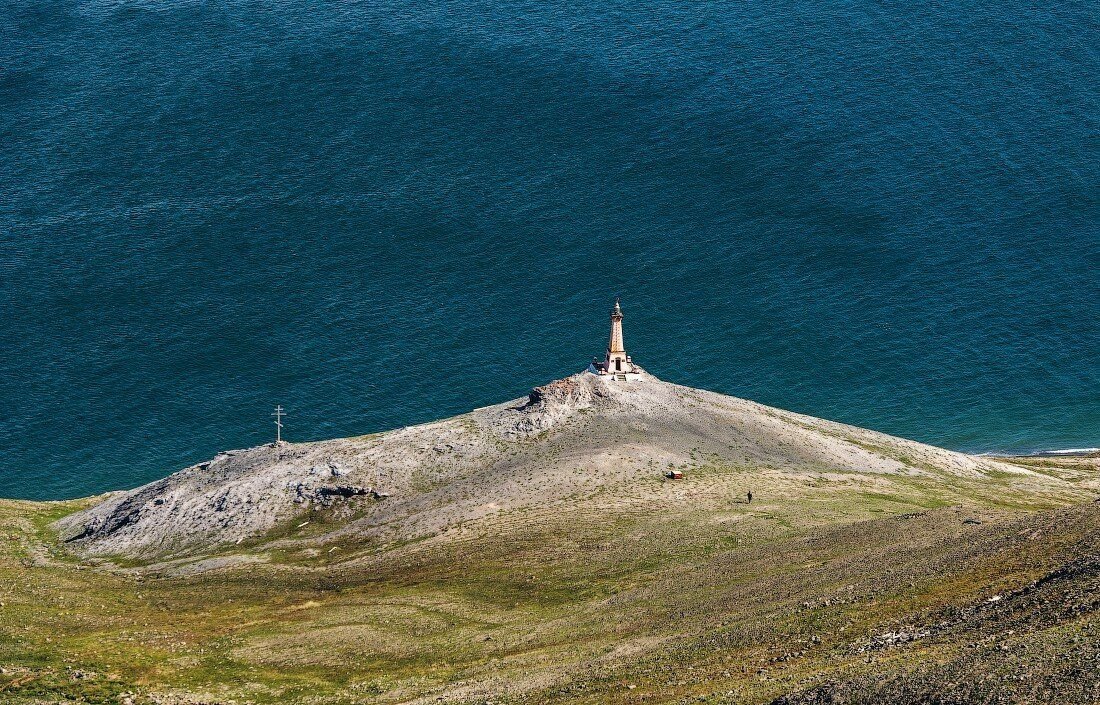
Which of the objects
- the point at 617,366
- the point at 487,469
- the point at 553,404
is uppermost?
the point at 617,366

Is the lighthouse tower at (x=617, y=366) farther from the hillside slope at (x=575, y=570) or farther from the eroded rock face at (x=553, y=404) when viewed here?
the eroded rock face at (x=553, y=404)

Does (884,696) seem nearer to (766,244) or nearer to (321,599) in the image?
(321,599)

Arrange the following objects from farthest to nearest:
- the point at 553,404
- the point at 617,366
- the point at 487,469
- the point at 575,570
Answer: the point at 617,366, the point at 553,404, the point at 487,469, the point at 575,570

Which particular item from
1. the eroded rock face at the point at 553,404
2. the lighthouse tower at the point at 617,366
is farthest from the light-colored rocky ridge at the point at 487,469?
the lighthouse tower at the point at 617,366

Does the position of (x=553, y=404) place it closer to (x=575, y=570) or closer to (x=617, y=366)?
(x=617, y=366)

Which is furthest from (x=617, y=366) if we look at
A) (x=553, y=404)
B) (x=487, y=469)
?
(x=487, y=469)

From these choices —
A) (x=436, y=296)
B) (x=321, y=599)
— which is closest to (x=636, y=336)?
(x=436, y=296)

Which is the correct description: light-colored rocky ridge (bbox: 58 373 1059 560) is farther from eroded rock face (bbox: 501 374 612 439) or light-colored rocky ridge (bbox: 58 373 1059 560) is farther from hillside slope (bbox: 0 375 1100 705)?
hillside slope (bbox: 0 375 1100 705)

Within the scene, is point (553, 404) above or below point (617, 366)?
below
